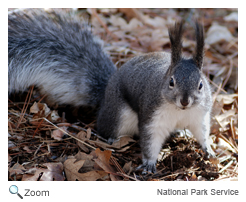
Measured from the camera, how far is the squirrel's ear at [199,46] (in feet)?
5.71

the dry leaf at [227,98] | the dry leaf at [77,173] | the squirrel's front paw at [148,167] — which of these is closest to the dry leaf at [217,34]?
the dry leaf at [227,98]

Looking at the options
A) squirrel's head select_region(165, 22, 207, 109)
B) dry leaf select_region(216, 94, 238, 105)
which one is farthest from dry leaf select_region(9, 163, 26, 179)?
dry leaf select_region(216, 94, 238, 105)

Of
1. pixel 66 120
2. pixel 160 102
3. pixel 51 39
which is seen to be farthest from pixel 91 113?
pixel 160 102

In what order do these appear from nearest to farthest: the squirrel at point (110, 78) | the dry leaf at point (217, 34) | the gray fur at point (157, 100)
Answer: the gray fur at point (157, 100)
the squirrel at point (110, 78)
the dry leaf at point (217, 34)

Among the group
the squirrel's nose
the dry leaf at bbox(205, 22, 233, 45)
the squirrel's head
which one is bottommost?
the squirrel's nose

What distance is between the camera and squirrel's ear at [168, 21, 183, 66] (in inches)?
69.2

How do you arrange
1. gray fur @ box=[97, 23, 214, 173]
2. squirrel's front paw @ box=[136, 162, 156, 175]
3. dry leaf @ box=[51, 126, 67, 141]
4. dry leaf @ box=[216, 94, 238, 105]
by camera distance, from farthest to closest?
1. dry leaf @ box=[216, 94, 238, 105]
2. dry leaf @ box=[51, 126, 67, 141]
3. squirrel's front paw @ box=[136, 162, 156, 175]
4. gray fur @ box=[97, 23, 214, 173]

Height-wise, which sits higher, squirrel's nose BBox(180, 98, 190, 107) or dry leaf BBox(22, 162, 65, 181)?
squirrel's nose BBox(180, 98, 190, 107)

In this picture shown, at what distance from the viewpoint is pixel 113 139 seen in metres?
2.35
